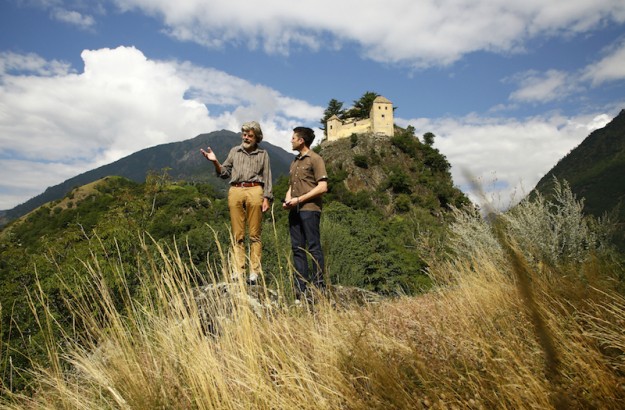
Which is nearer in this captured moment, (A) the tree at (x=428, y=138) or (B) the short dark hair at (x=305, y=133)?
(B) the short dark hair at (x=305, y=133)

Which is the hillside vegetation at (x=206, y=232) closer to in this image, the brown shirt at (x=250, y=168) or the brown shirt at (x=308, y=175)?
the brown shirt at (x=308, y=175)

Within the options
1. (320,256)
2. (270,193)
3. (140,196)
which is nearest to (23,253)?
(140,196)

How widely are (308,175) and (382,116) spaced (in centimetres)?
6157

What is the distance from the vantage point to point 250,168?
429 centimetres

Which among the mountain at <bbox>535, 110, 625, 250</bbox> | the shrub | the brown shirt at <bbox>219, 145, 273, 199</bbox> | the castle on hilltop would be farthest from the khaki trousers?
the mountain at <bbox>535, 110, 625, 250</bbox>

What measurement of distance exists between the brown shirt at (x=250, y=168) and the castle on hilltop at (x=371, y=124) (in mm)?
59635

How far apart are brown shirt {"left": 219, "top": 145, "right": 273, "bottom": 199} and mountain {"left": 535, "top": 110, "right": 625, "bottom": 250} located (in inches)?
2591

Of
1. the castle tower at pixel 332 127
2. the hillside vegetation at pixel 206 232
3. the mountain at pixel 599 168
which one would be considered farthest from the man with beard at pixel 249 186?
the mountain at pixel 599 168

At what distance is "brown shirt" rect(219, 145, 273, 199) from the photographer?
4.26 metres

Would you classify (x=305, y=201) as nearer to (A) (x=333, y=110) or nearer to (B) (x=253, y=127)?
(B) (x=253, y=127)

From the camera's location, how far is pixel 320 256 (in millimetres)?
3812

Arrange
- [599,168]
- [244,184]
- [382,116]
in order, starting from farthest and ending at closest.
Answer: [599,168] < [382,116] < [244,184]

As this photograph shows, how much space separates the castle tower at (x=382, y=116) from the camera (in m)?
62.0

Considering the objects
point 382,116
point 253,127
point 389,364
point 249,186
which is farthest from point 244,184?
point 382,116
